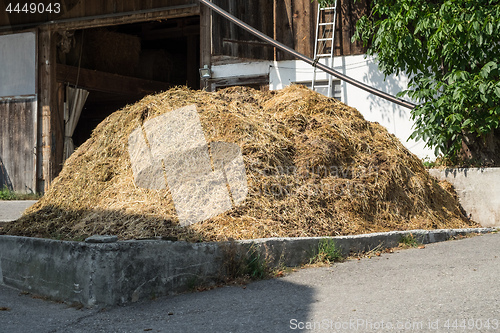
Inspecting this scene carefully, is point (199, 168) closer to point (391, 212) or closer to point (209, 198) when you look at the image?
point (209, 198)

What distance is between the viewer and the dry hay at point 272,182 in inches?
201

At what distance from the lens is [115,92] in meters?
14.3

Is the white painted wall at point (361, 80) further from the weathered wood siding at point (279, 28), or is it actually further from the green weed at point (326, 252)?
the green weed at point (326, 252)

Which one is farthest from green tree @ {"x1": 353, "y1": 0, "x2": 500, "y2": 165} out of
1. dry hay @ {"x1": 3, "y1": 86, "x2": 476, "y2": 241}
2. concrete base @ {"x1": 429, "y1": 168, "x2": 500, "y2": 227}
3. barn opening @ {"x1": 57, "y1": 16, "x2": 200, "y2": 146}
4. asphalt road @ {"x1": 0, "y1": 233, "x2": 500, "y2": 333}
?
barn opening @ {"x1": 57, "y1": 16, "x2": 200, "y2": 146}

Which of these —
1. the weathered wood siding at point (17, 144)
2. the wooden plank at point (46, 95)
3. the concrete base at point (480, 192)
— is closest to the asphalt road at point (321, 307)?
the concrete base at point (480, 192)

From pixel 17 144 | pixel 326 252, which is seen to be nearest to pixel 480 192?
pixel 326 252

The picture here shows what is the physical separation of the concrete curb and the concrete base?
11.6ft

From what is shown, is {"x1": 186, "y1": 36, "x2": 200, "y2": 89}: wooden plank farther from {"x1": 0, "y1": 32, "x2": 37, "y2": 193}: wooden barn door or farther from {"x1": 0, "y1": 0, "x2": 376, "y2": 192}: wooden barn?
{"x1": 0, "y1": 32, "x2": 37, "y2": 193}: wooden barn door

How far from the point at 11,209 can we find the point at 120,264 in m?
6.57

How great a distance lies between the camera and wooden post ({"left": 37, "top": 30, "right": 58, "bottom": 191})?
1208 cm

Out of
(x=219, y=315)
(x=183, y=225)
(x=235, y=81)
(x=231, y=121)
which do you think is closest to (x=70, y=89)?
(x=235, y=81)

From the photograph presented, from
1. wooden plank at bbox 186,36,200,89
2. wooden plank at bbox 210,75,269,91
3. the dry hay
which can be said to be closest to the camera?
the dry hay

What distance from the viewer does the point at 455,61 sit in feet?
23.8

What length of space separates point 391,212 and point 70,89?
9416mm
